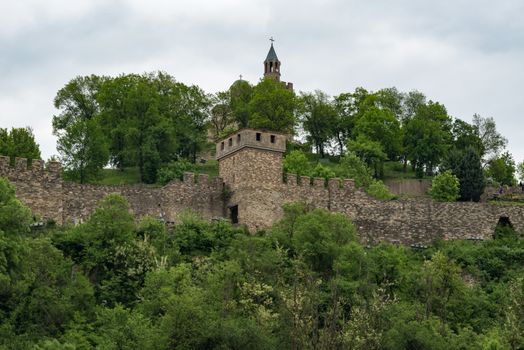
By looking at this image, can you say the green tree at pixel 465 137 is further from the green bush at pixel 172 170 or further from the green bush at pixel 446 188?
the green bush at pixel 172 170

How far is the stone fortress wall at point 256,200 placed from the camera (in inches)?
2025

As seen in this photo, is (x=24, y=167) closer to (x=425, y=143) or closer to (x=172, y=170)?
(x=172, y=170)

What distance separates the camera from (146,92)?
71.1m

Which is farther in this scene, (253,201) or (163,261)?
(253,201)

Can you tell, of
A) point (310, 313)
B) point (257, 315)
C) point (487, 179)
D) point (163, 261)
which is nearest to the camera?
point (310, 313)

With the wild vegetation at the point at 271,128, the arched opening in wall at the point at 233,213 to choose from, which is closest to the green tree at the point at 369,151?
the wild vegetation at the point at 271,128

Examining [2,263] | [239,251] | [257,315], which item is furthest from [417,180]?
[2,263]

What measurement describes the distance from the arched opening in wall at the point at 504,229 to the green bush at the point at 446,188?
373 inches

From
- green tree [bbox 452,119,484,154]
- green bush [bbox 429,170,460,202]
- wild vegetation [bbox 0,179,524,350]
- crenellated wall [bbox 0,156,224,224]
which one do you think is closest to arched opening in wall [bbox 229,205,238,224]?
crenellated wall [bbox 0,156,224,224]

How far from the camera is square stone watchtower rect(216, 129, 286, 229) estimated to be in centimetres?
5434

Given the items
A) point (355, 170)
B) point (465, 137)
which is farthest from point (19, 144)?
point (465, 137)

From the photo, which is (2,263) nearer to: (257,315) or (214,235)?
(257,315)

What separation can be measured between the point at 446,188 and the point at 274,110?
46.4ft

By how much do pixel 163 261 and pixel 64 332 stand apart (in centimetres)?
670
